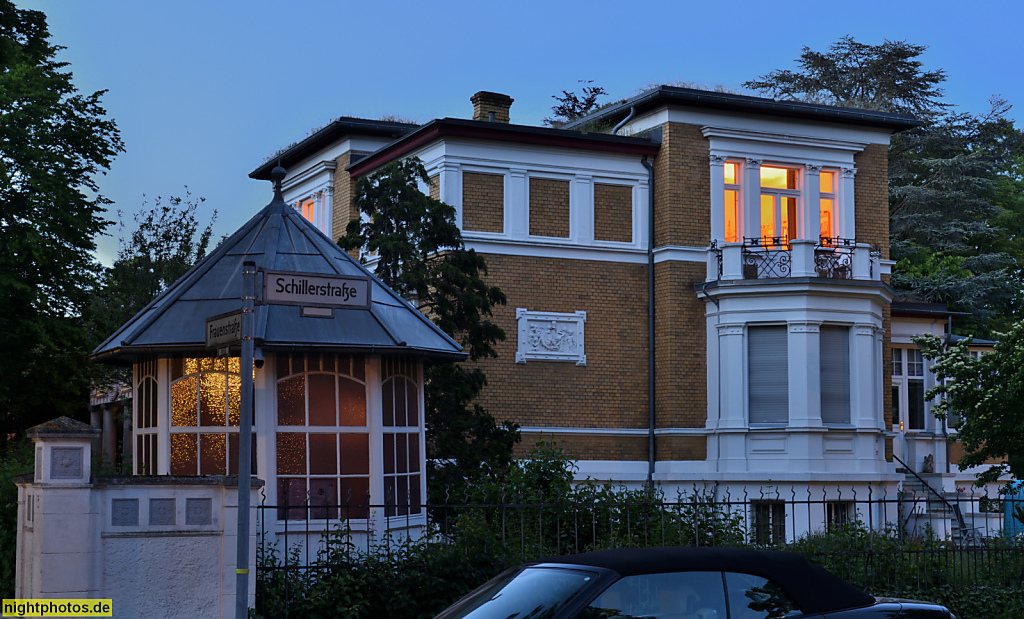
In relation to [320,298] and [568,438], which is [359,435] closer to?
[320,298]

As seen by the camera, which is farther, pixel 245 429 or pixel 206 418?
pixel 206 418

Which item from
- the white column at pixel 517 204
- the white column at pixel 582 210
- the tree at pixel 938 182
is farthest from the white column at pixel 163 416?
the tree at pixel 938 182

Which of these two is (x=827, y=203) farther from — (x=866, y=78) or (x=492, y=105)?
(x=866, y=78)

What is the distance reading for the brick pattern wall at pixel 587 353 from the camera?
84.3ft

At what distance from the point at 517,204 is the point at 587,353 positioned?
3.62m

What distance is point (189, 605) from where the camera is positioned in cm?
1030

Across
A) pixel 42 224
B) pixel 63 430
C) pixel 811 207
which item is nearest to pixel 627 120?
pixel 811 207

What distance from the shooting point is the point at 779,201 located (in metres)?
27.6

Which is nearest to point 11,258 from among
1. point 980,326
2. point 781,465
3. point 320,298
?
point 781,465

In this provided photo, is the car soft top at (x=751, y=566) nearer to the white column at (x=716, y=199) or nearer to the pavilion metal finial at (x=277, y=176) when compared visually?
the pavilion metal finial at (x=277, y=176)

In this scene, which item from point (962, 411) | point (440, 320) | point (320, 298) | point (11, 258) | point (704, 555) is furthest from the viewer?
point (11, 258)

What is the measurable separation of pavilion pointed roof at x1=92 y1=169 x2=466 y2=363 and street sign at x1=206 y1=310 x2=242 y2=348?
371 centimetres

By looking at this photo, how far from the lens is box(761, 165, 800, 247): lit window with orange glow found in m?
27.5

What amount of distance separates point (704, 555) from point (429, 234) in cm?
1387
